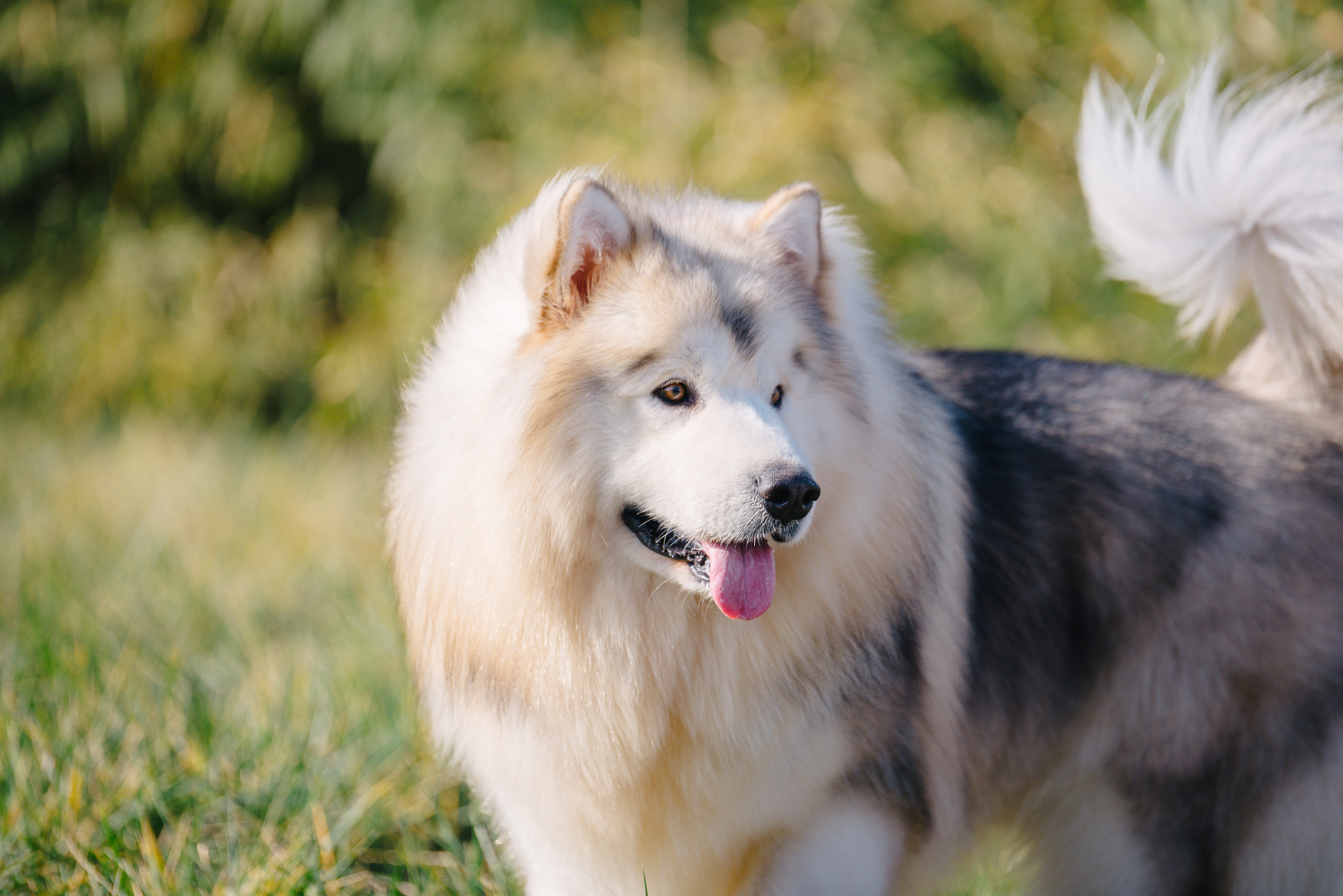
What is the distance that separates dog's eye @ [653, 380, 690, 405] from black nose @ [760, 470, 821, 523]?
231 millimetres

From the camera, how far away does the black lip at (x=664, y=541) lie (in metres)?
1.86

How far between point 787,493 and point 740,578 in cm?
20

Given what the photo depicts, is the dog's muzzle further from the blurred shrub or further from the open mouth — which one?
the blurred shrub

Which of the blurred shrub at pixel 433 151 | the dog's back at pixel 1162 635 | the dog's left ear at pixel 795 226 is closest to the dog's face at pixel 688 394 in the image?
the dog's left ear at pixel 795 226

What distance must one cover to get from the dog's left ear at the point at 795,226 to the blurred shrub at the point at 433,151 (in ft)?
10.1

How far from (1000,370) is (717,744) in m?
1.15

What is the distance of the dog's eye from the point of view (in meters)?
1.87

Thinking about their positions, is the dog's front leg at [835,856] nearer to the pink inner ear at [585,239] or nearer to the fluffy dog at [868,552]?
the fluffy dog at [868,552]

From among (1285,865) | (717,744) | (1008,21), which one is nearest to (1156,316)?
(1008,21)

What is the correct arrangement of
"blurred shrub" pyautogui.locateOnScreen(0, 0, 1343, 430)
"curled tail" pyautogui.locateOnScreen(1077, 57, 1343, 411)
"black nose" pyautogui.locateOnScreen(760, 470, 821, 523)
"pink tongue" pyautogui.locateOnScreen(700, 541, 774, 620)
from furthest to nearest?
"blurred shrub" pyautogui.locateOnScreen(0, 0, 1343, 430), "curled tail" pyautogui.locateOnScreen(1077, 57, 1343, 411), "pink tongue" pyautogui.locateOnScreen(700, 541, 774, 620), "black nose" pyautogui.locateOnScreen(760, 470, 821, 523)

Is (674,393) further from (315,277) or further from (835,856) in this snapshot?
(315,277)

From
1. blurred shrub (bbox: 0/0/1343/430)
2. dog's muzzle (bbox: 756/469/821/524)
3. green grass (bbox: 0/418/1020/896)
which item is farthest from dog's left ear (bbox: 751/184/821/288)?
blurred shrub (bbox: 0/0/1343/430)

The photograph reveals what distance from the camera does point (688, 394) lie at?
1873mm

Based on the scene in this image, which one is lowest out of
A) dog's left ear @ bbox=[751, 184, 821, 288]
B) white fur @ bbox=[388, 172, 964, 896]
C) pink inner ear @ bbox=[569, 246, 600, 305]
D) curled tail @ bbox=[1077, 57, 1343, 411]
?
white fur @ bbox=[388, 172, 964, 896]
